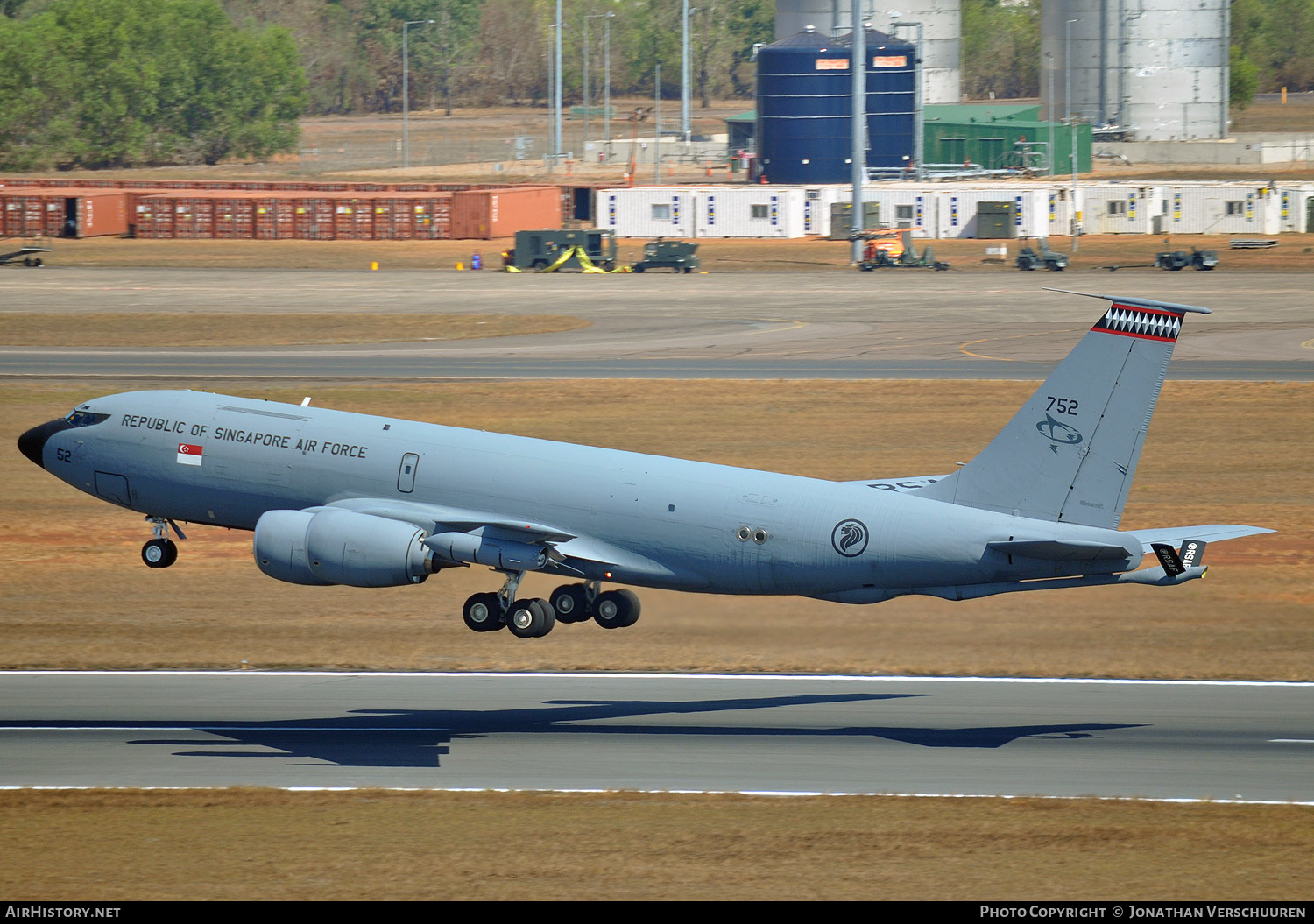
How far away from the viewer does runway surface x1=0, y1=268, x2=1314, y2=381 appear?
9150 cm

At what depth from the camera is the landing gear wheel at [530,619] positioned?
130ft

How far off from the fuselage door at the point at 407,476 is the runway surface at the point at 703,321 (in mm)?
48086

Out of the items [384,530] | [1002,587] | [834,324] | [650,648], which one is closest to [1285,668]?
[1002,587]

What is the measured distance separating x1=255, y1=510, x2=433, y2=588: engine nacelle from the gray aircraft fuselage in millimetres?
1117

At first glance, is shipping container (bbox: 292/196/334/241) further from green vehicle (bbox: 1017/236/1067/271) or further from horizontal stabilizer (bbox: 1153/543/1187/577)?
horizontal stabilizer (bbox: 1153/543/1187/577)

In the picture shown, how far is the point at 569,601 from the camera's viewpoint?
1610 inches

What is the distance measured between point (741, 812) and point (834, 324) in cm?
7866

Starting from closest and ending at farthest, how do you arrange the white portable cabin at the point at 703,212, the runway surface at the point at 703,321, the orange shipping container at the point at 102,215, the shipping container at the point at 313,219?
the runway surface at the point at 703,321
the orange shipping container at the point at 102,215
the white portable cabin at the point at 703,212
the shipping container at the point at 313,219

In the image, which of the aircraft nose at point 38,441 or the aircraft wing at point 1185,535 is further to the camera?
the aircraft nose at point 38,441

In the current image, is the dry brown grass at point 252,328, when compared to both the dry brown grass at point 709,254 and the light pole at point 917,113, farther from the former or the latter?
the light pole at point 917,113

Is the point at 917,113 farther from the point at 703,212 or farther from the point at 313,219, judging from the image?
the point at 313,219

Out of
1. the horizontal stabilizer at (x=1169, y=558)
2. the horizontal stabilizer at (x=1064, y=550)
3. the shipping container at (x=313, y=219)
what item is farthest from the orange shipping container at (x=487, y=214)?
the horizontal stabilizer at (x=1169, y=558)

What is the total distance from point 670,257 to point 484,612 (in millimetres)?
107476

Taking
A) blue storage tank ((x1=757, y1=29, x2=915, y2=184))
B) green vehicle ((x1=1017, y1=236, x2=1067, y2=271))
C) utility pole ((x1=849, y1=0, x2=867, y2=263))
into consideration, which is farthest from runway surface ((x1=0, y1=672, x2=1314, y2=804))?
blue storage tank ((x1=757, y1=29, x2=915, y2=184))
